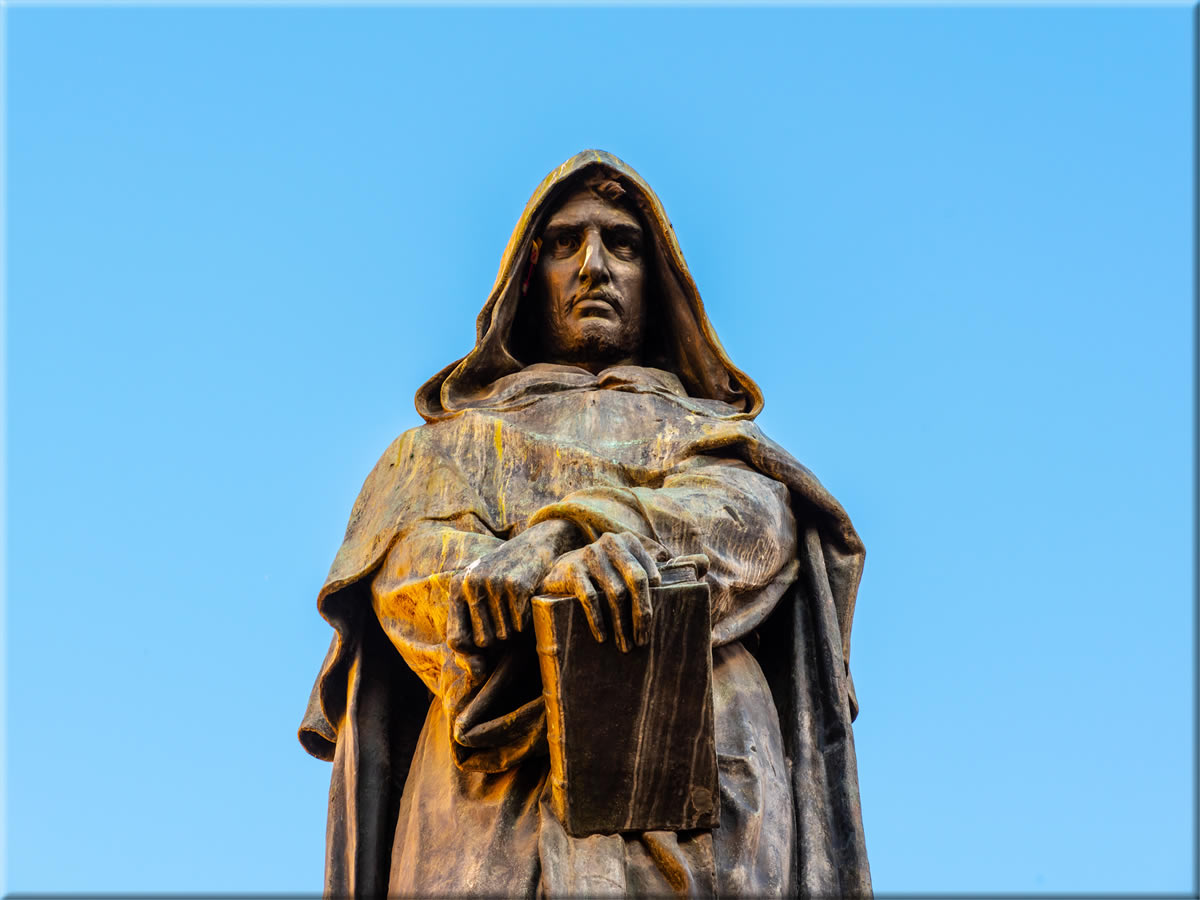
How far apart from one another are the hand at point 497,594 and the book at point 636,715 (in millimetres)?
186

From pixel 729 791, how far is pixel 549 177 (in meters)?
3.75

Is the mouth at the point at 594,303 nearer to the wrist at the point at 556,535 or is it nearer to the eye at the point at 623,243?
the eye at the point at 623,243

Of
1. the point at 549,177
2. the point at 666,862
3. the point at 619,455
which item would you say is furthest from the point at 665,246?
the point at 666,862

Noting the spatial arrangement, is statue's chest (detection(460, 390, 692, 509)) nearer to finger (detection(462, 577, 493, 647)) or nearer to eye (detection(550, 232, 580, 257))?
eye (detection(550, 232, 580, 257))

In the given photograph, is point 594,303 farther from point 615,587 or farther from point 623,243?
point 615,587

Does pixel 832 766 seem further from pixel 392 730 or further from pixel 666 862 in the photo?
pixel 392 730

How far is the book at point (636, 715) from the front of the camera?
710 centimetres

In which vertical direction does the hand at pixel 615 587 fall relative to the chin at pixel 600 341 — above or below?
below

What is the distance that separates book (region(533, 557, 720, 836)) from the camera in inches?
279

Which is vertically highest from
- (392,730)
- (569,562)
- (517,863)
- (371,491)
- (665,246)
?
(665,246)

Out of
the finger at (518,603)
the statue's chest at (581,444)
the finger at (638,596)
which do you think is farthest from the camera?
the statue's chest at (581,444)

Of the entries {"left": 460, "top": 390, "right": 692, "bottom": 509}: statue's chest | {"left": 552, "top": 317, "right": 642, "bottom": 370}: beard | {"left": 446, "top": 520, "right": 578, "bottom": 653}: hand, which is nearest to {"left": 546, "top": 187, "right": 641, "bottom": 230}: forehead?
{"left": 552, "top": 317, "right": 642, "bottom": 370}: beard

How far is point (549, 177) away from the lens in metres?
10.0

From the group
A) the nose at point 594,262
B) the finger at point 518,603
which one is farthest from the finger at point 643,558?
the nose at point 594,262
